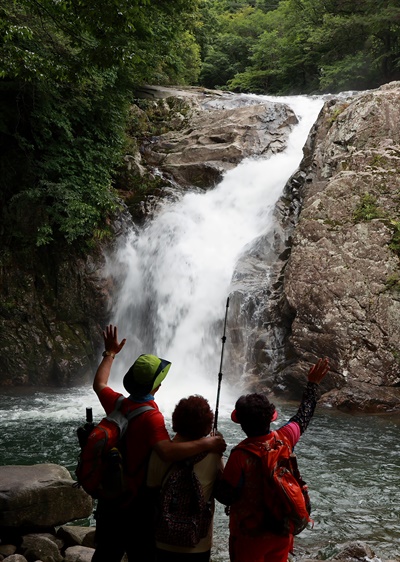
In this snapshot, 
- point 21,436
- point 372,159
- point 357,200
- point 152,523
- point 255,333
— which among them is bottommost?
point 21,436

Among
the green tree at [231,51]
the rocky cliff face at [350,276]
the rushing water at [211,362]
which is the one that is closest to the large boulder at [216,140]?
the rushing water at [211,362]

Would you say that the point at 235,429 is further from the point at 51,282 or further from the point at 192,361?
the point at 51,282

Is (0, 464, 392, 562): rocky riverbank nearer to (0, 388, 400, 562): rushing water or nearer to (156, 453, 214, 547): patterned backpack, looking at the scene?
(0, 388, 400, 562): rushing water

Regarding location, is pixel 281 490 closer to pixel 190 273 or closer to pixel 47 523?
pixel 47 523

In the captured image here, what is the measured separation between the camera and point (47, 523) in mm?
4609

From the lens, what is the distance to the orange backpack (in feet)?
8.29

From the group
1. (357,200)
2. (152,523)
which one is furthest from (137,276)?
(152,523)

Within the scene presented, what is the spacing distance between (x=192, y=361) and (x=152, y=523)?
1043 centimetres

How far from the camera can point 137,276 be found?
14.9 metres

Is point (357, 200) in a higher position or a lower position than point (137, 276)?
higher

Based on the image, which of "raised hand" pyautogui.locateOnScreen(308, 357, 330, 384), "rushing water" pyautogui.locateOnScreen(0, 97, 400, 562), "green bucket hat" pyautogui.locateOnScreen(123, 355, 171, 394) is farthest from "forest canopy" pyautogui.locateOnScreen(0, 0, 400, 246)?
"raised hand" pyautogui.locateOnScreen(308, 357, 330, 384)

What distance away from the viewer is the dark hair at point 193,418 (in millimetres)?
2650

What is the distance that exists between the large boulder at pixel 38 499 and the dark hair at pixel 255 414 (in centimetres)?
261

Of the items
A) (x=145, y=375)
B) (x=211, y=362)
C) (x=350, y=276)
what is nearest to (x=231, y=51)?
(x=211, y=362)
